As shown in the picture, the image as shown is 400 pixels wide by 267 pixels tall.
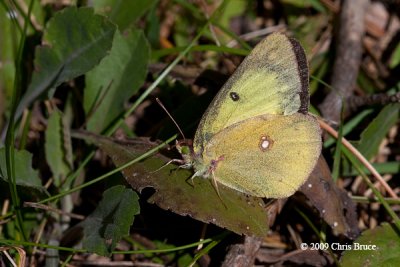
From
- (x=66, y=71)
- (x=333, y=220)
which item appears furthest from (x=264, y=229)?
(x=66, y=71)

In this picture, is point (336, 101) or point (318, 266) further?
point (336, 101)

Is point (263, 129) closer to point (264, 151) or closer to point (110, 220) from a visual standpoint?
point (264, 151)

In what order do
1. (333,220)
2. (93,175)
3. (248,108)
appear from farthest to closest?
(93,175) < (333,220) < (248,108)

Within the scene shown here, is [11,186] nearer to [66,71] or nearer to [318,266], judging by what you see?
[66,71]

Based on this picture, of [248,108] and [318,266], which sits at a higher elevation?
[248,108]

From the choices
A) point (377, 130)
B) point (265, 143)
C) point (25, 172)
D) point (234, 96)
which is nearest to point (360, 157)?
point (377, 130)

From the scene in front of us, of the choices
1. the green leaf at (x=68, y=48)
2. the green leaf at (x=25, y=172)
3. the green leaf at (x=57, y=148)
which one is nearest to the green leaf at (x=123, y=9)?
the green leaf at (x=68, y=48)

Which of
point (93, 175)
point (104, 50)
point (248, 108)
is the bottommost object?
point (93, 175)
